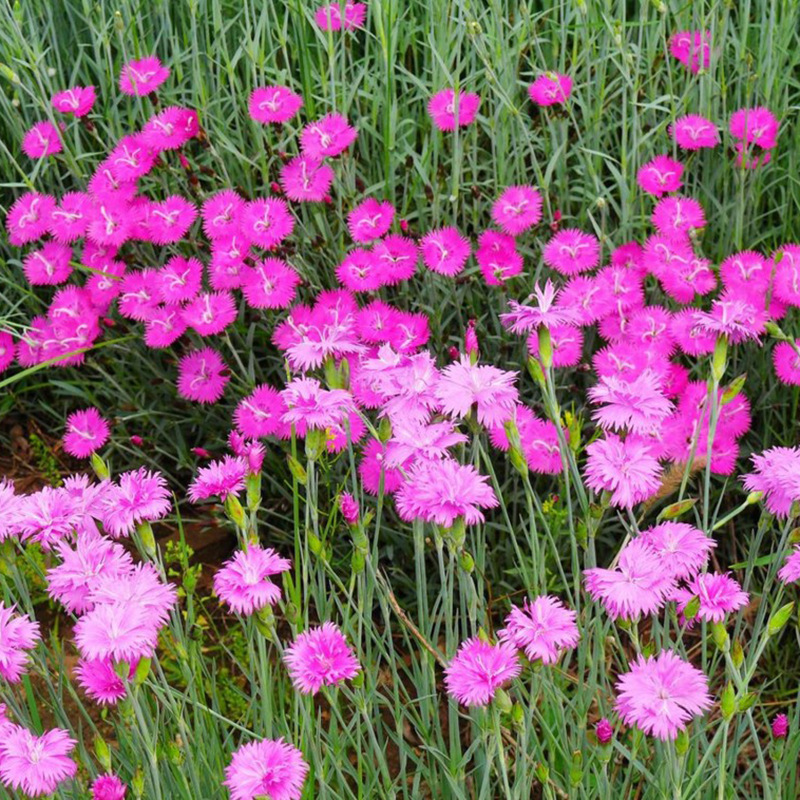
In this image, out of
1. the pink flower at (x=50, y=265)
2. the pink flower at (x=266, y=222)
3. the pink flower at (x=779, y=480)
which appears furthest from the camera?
the pink flower at (x=50, y=265)

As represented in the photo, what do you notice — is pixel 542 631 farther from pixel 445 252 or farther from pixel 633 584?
pixel 445 252

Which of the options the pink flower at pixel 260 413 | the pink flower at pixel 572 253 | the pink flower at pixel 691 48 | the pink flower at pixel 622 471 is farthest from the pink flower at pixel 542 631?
the pink flower at pixel 691 48

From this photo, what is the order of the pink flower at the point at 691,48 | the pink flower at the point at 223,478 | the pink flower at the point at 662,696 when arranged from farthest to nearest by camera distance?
the pink flower at the point at 691,48 → the pink flower at the point at 223,478 → the pink flower at the point at 662,696

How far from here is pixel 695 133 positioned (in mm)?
2260

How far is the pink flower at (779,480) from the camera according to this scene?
4.01 feet

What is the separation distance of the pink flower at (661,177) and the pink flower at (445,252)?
381mm

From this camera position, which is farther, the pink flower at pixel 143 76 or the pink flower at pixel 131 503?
the pink flower at pixel 143 76

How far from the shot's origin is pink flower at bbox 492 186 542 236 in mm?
2211

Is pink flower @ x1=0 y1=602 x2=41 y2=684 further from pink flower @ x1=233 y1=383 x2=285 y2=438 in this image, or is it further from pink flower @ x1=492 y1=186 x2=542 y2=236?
pink flower @ x1=492 y1=186 x2=542 y2=236

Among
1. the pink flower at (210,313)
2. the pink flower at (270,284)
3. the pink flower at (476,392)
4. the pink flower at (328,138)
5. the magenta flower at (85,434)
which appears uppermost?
the pink flower at (476,392)

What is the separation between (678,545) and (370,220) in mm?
1231

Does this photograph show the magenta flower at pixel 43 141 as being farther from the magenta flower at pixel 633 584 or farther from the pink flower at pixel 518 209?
the magenta flower at pixel 633 584

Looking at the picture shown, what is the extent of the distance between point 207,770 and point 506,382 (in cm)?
65

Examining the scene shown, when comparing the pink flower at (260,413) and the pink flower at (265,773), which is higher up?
the pink flower at (265,773)
